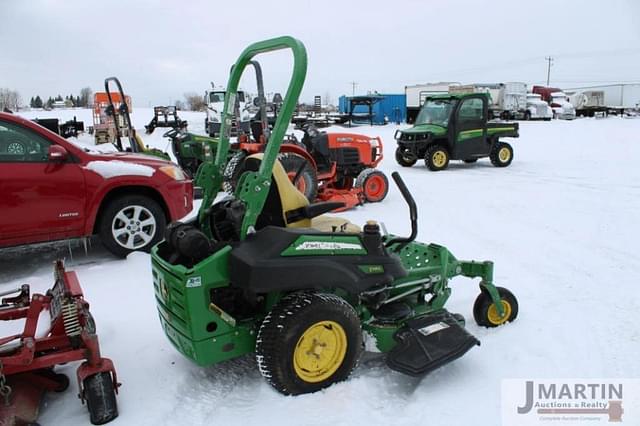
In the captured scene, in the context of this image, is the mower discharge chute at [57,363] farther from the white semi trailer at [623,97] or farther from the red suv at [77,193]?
the white semi trailer at [623,97]

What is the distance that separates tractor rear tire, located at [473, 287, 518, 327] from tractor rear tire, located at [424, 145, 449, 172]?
9866mm

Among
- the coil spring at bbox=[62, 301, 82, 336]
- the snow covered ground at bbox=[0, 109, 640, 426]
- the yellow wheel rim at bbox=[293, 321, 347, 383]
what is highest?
the coil spring at bbox=[62, 301, 82, 336]

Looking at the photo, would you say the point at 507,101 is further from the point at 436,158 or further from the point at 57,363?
the point at 57,363

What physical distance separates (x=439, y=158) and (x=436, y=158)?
0.10 metres

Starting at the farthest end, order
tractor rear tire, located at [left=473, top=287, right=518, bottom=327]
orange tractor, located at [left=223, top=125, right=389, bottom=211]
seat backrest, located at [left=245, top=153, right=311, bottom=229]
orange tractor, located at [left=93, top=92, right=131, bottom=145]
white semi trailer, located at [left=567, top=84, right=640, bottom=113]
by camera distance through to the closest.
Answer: white semi trailer, located at [left=567, top=84, right=640, bottom=113] → orange tractor, located at [left=93, top=92, right=131, bottom=145] → orange tractor, located at [left=223, top=125, right=389, bottom=211] → tractor rear tire, located at [left=473, top=287, right=518, bottom=327] → seat backrest, located at [left=245, top=153, right=311, bottom=229]

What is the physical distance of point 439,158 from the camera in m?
13.9

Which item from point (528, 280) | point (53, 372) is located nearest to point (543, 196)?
point (528, 280)

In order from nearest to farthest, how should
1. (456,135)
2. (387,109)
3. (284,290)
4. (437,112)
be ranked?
(284,290) → (456,135) → (437,112) → (387,109)

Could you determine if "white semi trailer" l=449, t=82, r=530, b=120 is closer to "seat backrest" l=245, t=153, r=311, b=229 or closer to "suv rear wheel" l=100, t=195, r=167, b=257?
"suv rear wheel" l=100, t=195, r=167, b=257

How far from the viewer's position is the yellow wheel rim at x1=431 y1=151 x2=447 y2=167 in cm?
1387

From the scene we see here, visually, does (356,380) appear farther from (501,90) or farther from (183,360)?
(501,90)

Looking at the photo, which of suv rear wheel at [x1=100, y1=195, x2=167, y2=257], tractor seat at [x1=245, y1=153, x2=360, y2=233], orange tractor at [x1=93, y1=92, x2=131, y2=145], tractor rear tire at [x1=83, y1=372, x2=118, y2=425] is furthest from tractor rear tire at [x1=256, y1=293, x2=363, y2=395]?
orange tractor at [x1=93, y1=92, x2=131, y2=145]

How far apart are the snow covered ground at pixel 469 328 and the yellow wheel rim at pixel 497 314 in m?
0.07

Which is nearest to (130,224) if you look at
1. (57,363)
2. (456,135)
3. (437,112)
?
(57,363)
